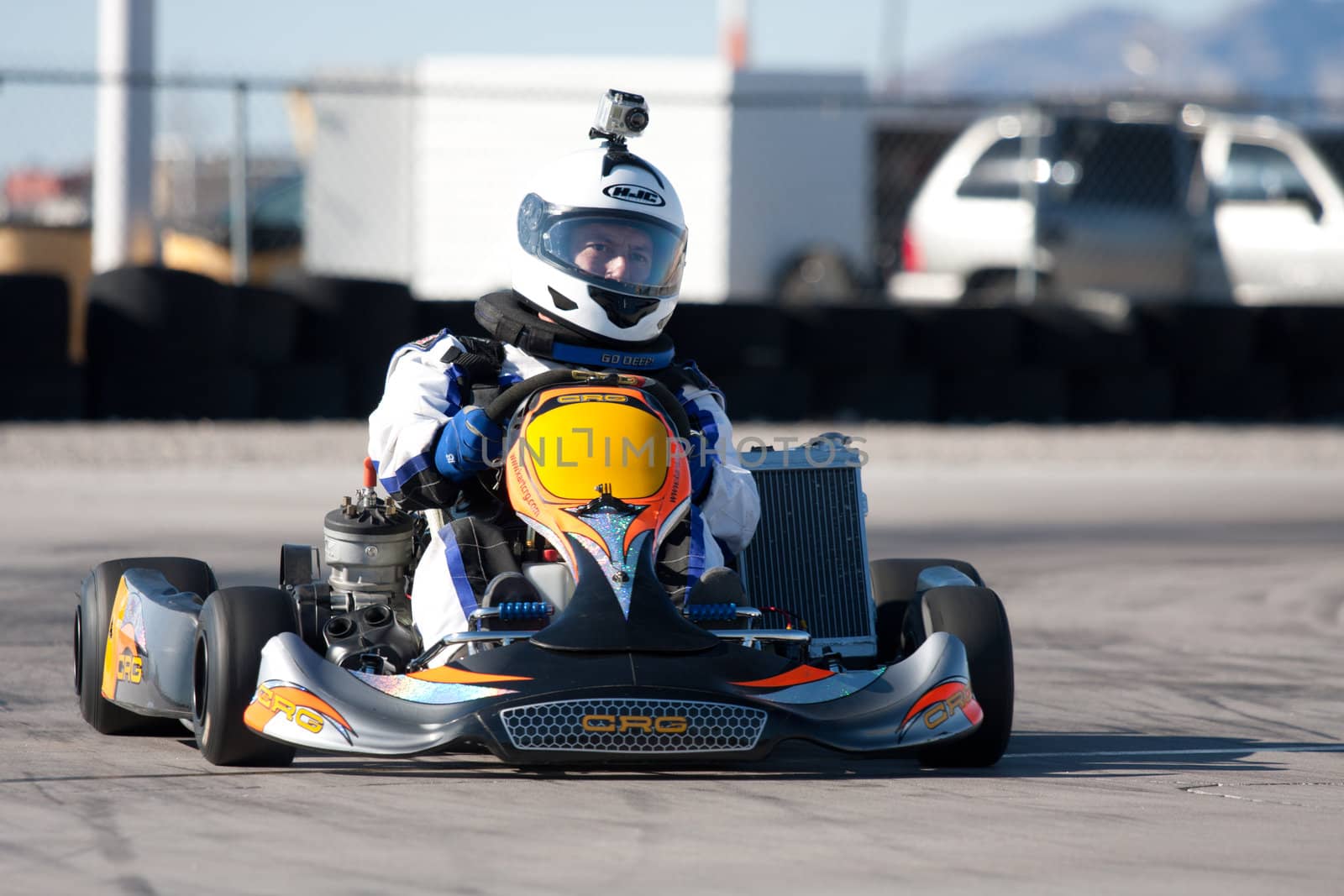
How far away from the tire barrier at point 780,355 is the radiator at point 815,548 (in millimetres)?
6671

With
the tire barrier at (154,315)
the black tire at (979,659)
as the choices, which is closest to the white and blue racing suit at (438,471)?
the black tire at (979,659)

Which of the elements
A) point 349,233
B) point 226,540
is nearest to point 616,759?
point 226,540

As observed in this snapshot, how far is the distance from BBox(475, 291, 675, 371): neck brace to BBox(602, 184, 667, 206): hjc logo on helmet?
1.09 feet

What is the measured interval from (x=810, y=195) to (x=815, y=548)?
13.7 meters

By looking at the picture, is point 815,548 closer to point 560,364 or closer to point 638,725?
point 560,364

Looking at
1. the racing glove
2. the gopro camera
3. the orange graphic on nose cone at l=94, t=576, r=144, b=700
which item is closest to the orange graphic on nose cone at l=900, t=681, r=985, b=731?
the racing glove

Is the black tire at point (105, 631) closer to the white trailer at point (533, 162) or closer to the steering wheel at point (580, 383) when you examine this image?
the steering wheel at point (580, 383)

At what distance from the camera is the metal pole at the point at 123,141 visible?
13.5 m

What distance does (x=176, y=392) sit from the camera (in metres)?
11.8

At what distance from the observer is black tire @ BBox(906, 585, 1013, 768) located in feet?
14.9

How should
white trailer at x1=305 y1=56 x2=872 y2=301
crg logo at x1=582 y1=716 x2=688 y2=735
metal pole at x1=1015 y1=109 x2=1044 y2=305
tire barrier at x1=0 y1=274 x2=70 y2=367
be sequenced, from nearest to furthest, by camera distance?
crg logo at x1=582 y1=716 x2=688 y2=735 < tire barrier at x1=0 y1=274 x2=70 y2=367 < metal pole at x1=1015 y1=109 x2=1044 y2=305 < white trailer at x1=305 y1=56 x2=872 y2=301

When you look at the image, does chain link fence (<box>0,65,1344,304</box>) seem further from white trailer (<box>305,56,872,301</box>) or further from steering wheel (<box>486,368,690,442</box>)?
steering wheel (<box>486,368,690,442</box>)

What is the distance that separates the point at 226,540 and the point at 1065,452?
5705 millimetres

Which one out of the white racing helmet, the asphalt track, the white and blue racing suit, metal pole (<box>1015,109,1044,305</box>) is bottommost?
the asphalt track
